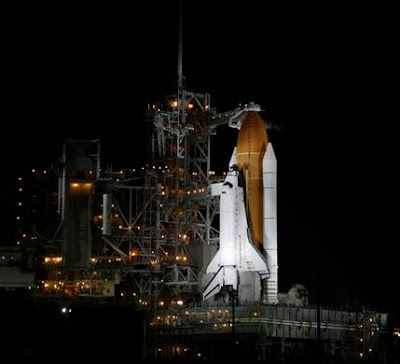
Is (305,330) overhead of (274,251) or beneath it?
beneath

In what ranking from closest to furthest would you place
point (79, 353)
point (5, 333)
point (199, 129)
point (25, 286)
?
point (79, 353) < point (5, 333) < point (25, 286) < point (199, 129)

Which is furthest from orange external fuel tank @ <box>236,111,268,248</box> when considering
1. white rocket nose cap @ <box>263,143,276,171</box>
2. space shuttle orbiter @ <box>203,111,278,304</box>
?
white rocket nose cap @ <box>263,143,276,171</box>

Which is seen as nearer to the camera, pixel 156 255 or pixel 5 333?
pixel 5 333

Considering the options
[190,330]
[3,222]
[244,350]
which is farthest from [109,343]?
[3,222]

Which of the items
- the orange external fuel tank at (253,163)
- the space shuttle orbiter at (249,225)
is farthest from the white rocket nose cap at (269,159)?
the orange external fuel tank at (253,163)

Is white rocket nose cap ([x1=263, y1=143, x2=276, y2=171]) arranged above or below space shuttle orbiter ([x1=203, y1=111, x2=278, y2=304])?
above

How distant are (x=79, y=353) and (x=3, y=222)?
78.1 ft

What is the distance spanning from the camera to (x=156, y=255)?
90750 millimetres

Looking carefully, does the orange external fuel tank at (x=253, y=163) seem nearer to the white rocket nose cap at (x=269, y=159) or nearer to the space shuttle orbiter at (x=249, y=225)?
the space shuttle orbiter at (x=249, y=225)

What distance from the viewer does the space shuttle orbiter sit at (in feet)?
269

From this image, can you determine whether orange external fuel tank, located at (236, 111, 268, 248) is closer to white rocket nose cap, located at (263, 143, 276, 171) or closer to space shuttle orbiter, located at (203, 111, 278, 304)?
space shuttle orbiter, located at (203, 111, 278, 304)

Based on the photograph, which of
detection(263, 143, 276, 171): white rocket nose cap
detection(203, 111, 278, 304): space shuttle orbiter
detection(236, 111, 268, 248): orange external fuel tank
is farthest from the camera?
detection(263, 143, 276, 171): white rocket nose cap

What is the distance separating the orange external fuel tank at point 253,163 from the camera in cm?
8462

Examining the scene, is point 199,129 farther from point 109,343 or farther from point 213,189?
point 109,343
